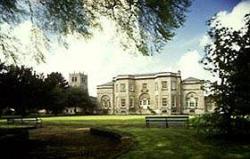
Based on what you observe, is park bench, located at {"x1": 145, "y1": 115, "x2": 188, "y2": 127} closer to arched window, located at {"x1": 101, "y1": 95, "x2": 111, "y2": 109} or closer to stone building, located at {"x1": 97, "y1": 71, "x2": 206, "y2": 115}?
stone building, located at {"x1": 97, "y1": 71, "x2": 206, "y2": 115}

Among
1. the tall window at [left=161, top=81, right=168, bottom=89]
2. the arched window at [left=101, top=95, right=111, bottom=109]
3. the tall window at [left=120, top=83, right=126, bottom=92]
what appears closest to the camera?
the tall window at [left=161, top=81, right=168, bottom=89]

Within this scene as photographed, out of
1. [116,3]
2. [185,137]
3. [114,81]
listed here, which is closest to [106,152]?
[185,137]

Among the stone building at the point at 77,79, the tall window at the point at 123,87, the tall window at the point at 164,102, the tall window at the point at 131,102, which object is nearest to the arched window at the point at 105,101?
the tall window at the point at 123,87

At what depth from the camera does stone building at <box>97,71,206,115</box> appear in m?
85.6

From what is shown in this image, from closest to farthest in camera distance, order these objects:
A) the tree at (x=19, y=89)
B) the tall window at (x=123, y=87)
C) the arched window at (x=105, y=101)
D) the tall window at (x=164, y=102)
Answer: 1. the tree at (x=19, y=89)
2. the tall window at (x=164, y=102)
3. the tall window at (x=123, y=87)
4. the arched window at (x=105, y=101)

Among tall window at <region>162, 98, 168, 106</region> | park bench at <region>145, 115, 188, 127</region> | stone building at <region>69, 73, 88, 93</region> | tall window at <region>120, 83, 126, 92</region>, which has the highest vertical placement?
stone building at <region>69, 73, 88, 93</region>

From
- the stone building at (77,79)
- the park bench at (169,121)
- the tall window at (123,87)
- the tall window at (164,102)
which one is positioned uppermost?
the stone building at (77,79)

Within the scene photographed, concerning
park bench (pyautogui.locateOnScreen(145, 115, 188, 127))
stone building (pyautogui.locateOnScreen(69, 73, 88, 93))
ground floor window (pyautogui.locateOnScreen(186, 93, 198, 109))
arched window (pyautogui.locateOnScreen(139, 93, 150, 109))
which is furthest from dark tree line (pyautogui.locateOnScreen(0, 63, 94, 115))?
stone building (pyautogui.locateOnScreen(69, 73, 88, 93))

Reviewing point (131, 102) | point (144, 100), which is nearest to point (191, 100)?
point (144, 100)

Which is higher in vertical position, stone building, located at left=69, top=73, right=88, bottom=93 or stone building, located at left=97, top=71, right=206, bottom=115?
stone building, located at left=69, top=73, right=88, bottom=93

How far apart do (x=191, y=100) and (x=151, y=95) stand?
949 cm

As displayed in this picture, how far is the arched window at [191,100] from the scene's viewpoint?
8572cm

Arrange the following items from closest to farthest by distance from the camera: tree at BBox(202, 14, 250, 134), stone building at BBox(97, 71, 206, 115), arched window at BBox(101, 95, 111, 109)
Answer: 1. tree at BBox(202, 14, 250, 134)
2. stone building at BBox(97, 71, 206, 115)
3. arched window at BBox(101, 95, 111, 109)

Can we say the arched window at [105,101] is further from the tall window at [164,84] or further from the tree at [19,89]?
the tree at [19,89]
